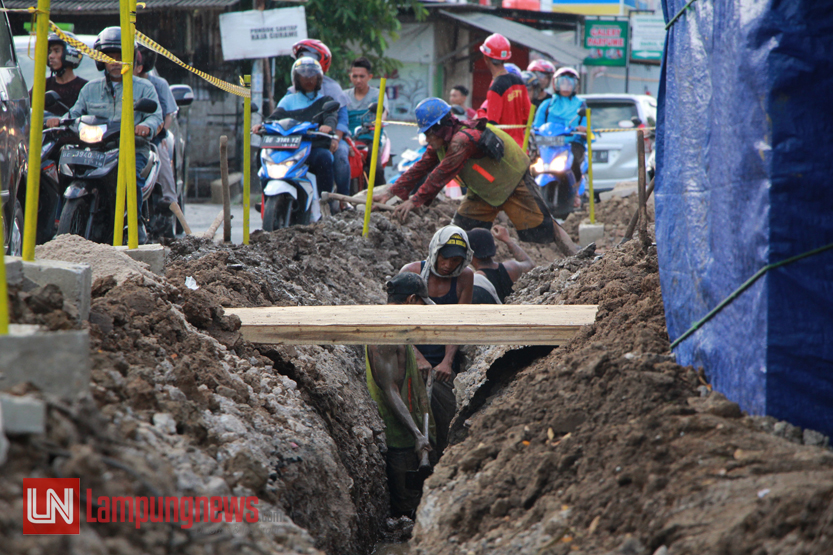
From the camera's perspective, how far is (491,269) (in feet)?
25.5

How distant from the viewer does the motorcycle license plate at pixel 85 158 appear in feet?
21.6

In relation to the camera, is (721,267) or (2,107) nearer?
(721,267)

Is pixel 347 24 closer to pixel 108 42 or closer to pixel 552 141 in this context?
pixel 552 141

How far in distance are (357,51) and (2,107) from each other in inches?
526

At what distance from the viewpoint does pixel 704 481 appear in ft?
9.51

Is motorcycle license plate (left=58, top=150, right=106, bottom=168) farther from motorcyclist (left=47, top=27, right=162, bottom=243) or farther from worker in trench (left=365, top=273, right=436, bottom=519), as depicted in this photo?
worker in trench (left=365, top=273, right=436, bottom=519)

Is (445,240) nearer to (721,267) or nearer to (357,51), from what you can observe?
(721,267)

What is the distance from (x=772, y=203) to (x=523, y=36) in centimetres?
1740

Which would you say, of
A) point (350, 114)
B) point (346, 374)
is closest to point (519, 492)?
point (346, 374)

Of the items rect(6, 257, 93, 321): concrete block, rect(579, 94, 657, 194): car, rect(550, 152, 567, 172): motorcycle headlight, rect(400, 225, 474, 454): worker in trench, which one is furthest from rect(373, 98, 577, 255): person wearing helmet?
rect(579, 94, 657, 194): car

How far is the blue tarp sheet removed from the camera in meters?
3.14

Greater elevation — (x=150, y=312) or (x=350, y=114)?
(x=350, y=114)

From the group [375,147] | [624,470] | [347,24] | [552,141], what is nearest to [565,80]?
[552,141]

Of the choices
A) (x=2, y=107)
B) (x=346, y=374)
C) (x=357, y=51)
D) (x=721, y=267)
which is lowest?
(x=346, y=374)
